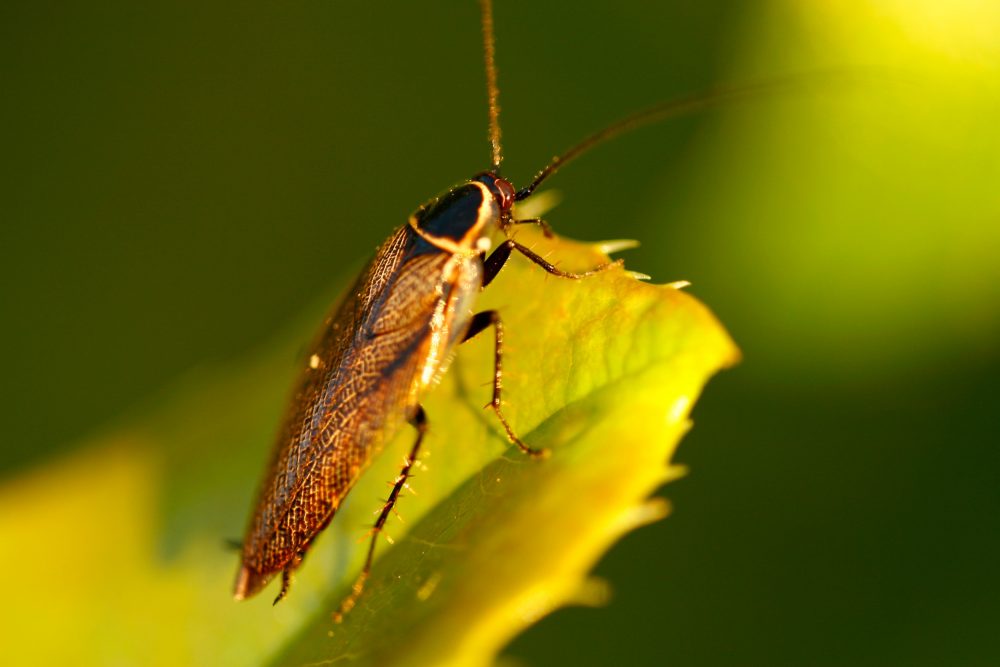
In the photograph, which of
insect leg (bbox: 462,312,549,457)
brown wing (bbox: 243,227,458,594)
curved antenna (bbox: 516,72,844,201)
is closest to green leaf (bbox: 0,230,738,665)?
insect leg (bbox: 462,312,549,457)

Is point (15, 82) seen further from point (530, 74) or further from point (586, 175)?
point (586, 175)

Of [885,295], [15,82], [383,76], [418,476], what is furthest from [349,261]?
[885,295]

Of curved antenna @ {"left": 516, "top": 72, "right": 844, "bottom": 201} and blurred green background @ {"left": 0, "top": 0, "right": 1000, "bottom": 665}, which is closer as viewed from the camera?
blurred green background @ {"left": 0, "top": 0, "right": 1000, "bottom": 665}

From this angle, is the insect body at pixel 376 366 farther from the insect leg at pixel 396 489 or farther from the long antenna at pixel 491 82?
the long antenna at pixel 491 82

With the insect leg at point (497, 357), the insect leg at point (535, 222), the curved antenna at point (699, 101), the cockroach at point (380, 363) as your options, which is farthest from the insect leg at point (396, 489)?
the curved antenna at point (699, 101)

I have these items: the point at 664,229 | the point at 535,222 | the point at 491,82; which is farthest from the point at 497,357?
the point at 491,82

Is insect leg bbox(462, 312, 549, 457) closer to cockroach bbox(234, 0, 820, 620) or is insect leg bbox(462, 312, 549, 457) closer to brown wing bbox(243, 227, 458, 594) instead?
cockroach bbox(234, 0, 820, 620)

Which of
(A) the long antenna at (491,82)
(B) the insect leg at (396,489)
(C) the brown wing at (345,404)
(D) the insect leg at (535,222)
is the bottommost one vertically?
(B) the insect leg at (396,489)
